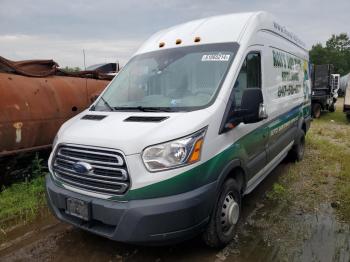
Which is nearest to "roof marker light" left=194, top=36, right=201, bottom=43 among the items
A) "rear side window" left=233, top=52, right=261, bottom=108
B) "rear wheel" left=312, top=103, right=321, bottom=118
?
"rear side window" left=233, top=52, right=261, bottom=108

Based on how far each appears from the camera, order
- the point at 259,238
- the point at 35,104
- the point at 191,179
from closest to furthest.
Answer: the point at 191,179
the point at 259,238
the point at 35,104

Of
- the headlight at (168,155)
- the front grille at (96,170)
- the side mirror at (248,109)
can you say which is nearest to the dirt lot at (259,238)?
the front grille at (96,170)

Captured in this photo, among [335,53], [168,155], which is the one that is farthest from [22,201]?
[335,53]

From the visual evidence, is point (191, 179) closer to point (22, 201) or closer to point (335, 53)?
point (22, 201)

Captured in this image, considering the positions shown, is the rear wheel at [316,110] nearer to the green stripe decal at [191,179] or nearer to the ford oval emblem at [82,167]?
the green stripe decal at [191,179]

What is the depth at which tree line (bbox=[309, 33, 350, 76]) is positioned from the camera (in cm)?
7188

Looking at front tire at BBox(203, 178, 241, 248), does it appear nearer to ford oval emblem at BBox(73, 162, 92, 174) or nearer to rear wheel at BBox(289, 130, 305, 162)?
ford oval emblem at BBox(73, 162, 92, 174)

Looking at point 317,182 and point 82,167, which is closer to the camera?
point 82,167

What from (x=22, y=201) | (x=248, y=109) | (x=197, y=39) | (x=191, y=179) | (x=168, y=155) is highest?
(x=197, y=39)

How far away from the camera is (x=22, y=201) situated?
15.9 feet

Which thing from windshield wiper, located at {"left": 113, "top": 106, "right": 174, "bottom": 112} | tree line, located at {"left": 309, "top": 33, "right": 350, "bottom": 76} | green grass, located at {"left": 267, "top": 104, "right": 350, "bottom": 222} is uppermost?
tree line, located at {"left": 309, "top": 33, "right": 350, "bottom": 76}

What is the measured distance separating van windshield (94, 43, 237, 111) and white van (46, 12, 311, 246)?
13mm

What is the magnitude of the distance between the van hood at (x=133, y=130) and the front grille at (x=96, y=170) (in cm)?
7

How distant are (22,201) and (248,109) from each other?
11.4 feet
